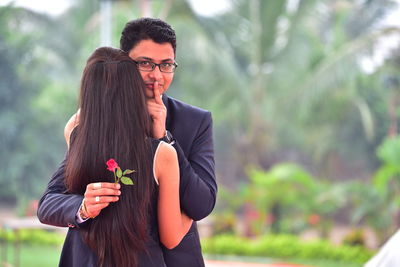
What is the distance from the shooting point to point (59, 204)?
1532mm

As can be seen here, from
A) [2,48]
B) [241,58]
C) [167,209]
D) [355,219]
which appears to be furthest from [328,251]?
[167,209]

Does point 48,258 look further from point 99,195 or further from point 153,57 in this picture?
point 99,195

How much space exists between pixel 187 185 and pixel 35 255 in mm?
7665

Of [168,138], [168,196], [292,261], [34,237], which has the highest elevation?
[34,237]

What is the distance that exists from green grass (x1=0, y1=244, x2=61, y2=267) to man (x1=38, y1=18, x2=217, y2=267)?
22.2 feet

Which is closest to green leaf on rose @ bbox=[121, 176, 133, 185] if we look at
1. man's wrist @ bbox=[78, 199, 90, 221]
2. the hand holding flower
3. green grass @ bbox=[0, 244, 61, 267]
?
the hand holding flower

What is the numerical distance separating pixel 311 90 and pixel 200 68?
6.71ft

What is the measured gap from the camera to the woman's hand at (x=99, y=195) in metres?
1.42

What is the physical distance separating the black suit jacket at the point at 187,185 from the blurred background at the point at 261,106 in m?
6.88

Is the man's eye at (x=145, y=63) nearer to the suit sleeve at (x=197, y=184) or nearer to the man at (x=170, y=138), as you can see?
the man at (x=170, y=138)

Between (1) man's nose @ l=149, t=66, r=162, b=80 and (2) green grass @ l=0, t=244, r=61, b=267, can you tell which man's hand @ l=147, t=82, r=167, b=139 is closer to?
(1) man's nose @ l=149, t=66, r=162, b=80

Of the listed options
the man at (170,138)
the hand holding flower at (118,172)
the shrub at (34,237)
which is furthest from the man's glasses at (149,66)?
the shrub at (34,237)

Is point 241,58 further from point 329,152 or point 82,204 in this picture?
point 82,204

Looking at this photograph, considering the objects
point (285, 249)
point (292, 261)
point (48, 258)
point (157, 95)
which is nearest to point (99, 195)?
point (157, 95)
